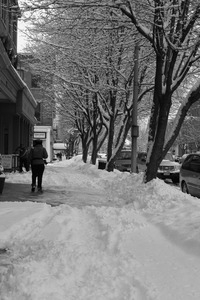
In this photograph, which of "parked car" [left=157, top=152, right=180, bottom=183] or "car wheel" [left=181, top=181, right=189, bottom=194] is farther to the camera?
"parked car" [left=157, top=152, right=180, bottom=183]

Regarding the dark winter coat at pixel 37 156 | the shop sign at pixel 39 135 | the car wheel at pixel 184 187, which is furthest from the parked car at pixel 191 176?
the shop sign at pixel 39 135

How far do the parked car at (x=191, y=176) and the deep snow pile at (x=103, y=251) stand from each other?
3.53 metres

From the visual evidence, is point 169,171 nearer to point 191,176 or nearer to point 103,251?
point 191,176

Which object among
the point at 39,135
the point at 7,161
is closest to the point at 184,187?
the point at 7,161

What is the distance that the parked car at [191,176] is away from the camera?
38.3 feet

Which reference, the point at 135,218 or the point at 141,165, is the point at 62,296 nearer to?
the point at 135,218

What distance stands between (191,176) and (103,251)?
25.6ft

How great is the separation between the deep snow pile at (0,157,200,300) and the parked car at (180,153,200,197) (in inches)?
139

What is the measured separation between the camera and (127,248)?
5.00 metres

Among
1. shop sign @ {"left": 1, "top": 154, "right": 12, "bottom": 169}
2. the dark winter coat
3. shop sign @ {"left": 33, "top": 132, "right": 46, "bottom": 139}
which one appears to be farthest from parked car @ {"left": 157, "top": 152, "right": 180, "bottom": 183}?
shop sign @ {"left": 33, "top": 132, "right": 46, "bottom": 139}

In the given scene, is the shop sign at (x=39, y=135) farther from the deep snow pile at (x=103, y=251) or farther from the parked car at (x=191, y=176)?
the deep snow pile at (x=103, y=251)

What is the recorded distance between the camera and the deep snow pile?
12.0 feet

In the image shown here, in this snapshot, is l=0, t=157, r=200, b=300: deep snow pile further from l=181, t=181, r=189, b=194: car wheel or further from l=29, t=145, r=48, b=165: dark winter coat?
l=181, t=181, r=189, b=194: car wheel

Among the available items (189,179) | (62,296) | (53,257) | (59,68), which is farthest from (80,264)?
(59,68)
